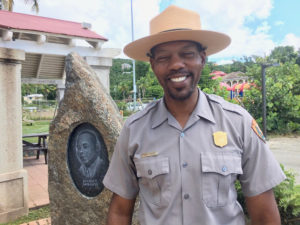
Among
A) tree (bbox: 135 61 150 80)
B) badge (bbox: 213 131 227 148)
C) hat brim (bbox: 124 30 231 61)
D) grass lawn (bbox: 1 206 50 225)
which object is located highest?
tree (bbox: 135 61 150 80)

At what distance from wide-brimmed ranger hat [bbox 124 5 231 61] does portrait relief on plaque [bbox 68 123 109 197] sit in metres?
1.38

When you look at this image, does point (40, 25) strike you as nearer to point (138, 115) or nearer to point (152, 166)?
point (138, 115)

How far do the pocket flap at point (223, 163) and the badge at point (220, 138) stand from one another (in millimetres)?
48

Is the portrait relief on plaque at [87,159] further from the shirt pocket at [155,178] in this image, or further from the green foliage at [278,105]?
the green foliage at [278,105]

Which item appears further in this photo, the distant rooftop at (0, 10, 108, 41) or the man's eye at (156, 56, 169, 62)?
the distant rooftop at (0, 10, 108, 41)

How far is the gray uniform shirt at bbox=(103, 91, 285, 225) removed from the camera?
1.34 metres

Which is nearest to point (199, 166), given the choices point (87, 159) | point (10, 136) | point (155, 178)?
point (155, 178)

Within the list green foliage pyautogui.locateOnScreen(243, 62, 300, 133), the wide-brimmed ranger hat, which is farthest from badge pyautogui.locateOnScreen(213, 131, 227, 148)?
green foliage pyautogui.locateOnScreen(243, 62, 300, 133)

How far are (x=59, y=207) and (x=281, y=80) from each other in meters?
11.4

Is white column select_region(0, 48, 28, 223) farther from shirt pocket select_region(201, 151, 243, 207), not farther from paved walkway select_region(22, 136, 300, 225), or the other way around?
shirt pocket select_region(201, 151, 243, 207)

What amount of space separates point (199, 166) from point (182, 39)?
0.65 meters

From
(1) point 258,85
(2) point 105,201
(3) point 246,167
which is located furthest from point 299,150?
(3) point 246,167

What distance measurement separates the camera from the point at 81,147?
114 inches

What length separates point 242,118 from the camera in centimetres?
140
